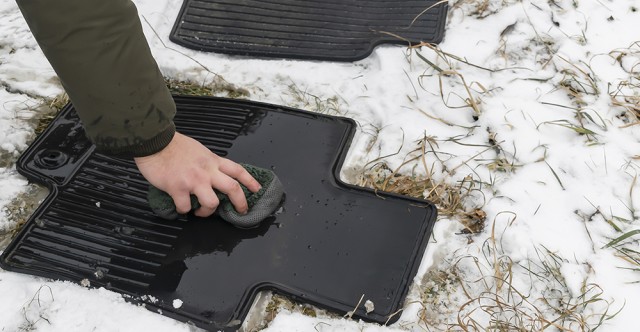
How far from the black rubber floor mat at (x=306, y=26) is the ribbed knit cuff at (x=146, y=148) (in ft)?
2.44

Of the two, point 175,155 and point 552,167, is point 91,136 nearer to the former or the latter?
point 175,155

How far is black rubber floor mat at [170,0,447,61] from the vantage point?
2.18m

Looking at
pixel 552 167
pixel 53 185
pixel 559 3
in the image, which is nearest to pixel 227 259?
pixel 53 185

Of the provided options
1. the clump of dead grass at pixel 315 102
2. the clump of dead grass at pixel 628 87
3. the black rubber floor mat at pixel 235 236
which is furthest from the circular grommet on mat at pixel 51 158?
the clump of dead grass at pixel 628 87

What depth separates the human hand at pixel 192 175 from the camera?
5.26 ft

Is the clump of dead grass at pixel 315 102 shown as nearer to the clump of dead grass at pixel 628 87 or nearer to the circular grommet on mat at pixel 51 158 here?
the circular grommet on mat at pixel 51 158

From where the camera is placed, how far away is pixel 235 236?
1.73m

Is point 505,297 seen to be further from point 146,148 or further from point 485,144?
point 146,148

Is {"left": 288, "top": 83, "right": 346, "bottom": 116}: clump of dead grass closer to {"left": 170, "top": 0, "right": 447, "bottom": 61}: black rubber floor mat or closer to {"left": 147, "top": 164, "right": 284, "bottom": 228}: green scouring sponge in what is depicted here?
{"left": 170, "top": 0, "right": 447, "bottom": 61}: black rubber floor mat

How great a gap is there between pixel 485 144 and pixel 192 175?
2.74 feet

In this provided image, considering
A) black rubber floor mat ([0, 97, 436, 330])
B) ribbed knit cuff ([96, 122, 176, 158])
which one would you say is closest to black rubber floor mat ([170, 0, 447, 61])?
black rubber floor mat ([0, 97, 436, 330])

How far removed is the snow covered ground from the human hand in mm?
299

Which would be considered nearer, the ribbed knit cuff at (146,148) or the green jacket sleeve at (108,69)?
the green jacket sleeve at (108,69)

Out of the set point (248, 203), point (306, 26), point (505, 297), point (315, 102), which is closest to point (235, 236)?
point (248, 203)
